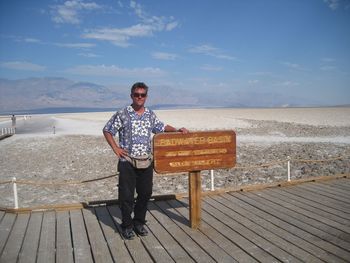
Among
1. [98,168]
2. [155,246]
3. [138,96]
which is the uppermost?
[138,96]

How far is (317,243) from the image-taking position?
5.16 meters

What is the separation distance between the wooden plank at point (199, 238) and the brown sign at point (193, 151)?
3.35 feet

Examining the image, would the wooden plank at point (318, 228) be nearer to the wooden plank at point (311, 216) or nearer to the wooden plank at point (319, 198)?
the wooden plank at point (311, 216)

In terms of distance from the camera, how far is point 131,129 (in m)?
5.34

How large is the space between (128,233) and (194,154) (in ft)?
5.30

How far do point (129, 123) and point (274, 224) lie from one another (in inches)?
118

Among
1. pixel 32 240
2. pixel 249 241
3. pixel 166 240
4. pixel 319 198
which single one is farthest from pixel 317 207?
pixel 32 240

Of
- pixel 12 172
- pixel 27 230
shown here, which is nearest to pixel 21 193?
pixel 12 172

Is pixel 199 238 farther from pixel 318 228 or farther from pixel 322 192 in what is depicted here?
pixel 322 192

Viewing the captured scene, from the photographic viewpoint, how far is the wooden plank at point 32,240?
4871 millimetres

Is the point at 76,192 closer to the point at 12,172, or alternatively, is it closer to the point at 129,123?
the point at 12,172

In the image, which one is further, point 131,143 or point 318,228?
point 318,228

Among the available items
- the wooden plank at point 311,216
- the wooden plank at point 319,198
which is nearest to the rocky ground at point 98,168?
the wooden plank at point 319,198

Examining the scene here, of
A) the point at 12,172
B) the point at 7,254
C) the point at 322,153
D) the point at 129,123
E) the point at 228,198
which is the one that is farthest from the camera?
the point at 322,153
